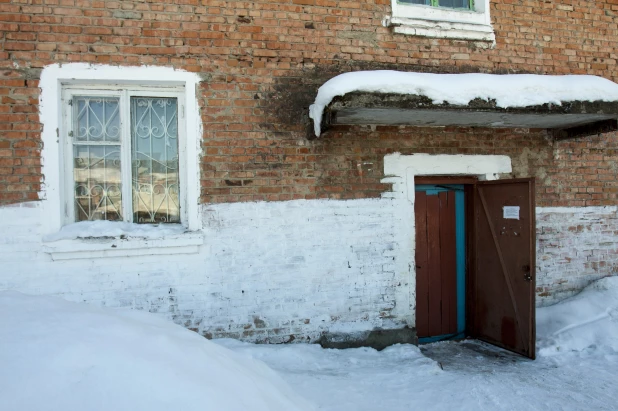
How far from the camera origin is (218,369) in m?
2.13

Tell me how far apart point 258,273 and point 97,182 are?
1850 mm

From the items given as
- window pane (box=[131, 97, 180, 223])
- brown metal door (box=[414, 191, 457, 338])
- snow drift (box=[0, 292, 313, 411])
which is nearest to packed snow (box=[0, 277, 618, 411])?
snow drift (box=[0, 292, 313, 411])

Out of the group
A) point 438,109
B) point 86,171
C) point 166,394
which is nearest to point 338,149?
point 438,109

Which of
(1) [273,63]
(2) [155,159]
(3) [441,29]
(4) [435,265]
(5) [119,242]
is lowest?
(4) [435,265]

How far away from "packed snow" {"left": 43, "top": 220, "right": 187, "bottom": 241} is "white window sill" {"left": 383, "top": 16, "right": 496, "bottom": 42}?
127 inches

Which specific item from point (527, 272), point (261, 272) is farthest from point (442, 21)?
point (261, 272)

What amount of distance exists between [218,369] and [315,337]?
8.36 feet

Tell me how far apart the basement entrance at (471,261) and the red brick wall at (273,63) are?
2.05ft

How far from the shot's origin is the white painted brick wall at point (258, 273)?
4035 millimetres

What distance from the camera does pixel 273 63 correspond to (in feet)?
14.7

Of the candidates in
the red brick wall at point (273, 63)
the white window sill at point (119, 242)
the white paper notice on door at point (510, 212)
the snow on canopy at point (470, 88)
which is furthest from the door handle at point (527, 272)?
the white window sill at point (119, 242)

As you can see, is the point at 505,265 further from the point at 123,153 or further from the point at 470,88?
the point at 123,153

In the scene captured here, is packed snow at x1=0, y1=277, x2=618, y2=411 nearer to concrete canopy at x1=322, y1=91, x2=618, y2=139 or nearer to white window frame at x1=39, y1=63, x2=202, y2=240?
white window frame at x1=39, y1=63, x2=202, y2=240

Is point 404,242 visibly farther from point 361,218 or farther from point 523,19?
point 523,19
